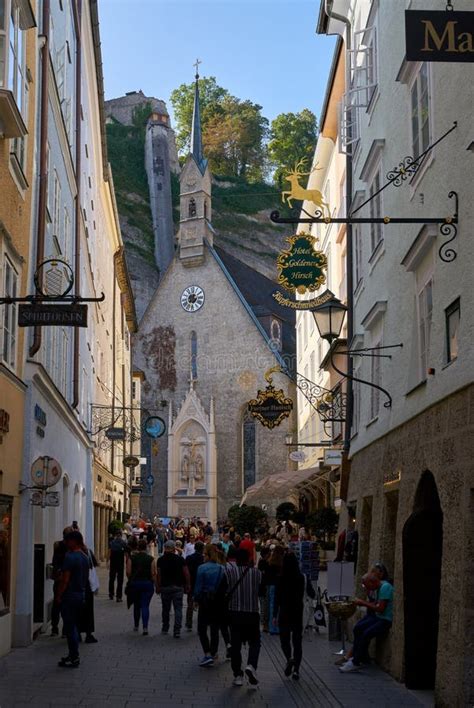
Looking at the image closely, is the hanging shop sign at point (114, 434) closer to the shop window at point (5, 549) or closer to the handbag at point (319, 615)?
the handbag at point (319, 615)

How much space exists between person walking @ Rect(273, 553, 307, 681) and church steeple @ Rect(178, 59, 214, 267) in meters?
49.6

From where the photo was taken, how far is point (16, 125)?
36.9ft

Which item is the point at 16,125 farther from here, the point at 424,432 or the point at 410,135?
the point at 424,432

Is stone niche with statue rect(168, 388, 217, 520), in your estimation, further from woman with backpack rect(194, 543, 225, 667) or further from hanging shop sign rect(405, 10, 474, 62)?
hanging shop sign rect(405, 10, 474, 62)

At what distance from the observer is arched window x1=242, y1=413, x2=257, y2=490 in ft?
184

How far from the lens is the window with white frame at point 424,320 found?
10.7 m

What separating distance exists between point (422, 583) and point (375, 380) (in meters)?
4.39

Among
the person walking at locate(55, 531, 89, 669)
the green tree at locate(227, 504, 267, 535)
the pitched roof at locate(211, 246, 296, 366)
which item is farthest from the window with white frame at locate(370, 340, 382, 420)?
the pitched roof at locate(211, 246, 296, 366)

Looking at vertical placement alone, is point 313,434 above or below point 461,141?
below

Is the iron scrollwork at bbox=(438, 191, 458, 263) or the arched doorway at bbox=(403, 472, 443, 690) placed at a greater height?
the iron scrollwork at bbox=(438, 191, 458, 263)

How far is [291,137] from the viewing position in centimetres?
9362

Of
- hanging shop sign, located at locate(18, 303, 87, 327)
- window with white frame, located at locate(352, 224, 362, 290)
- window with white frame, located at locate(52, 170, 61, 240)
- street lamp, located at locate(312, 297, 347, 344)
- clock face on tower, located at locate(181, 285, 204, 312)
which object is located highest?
clock face on tower, located at locate(181, 285, 204, 312)

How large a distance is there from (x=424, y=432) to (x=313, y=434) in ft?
88.1

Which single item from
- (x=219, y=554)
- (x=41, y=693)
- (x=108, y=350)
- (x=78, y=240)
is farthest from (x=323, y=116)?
(x=41, y=693)
